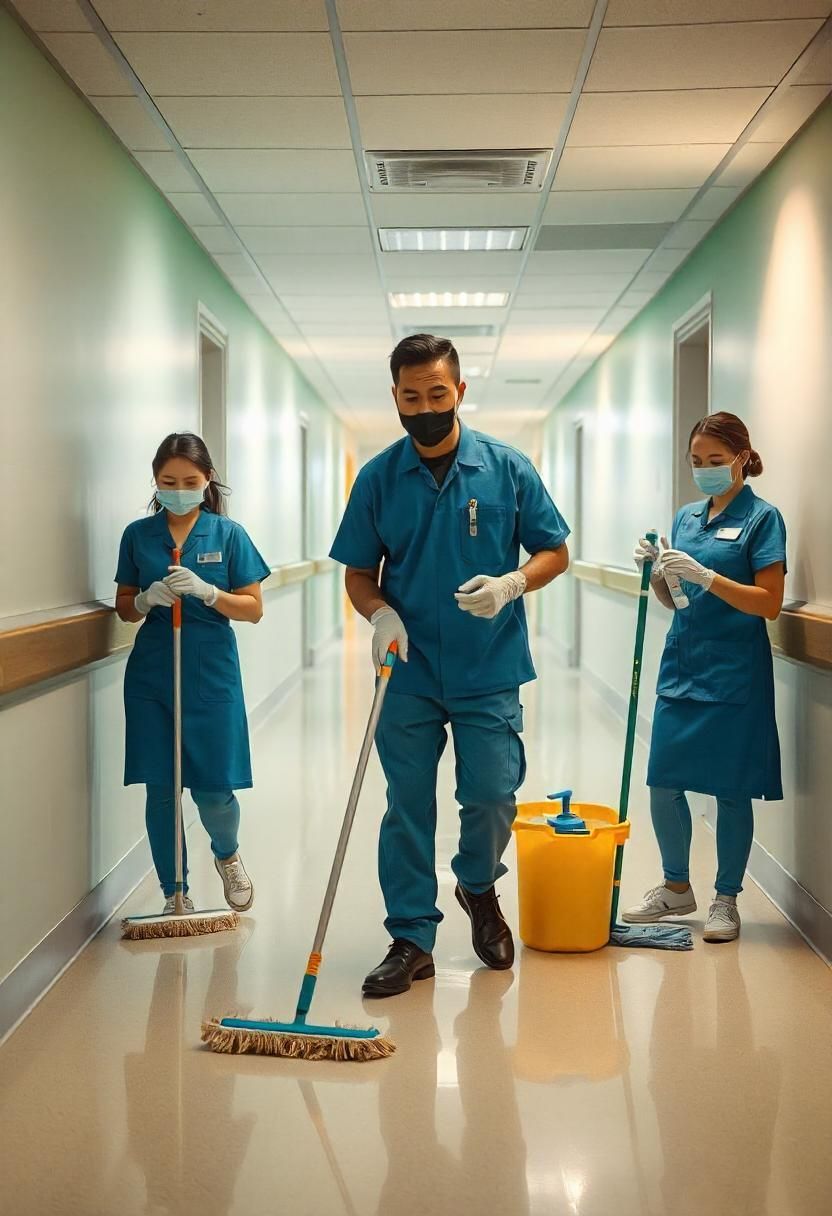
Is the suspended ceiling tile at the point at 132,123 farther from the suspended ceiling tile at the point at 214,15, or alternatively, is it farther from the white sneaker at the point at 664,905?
the white sneaker at the point at 664,905

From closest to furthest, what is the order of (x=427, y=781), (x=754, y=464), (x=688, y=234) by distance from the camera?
(x=427, y=781), (x=754, y=464), (x=688, y=234)

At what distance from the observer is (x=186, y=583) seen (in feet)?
10.8

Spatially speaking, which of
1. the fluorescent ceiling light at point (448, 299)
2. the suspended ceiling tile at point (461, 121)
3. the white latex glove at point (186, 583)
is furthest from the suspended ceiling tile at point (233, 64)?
the fluorescent ceiling light at point (448, 299)

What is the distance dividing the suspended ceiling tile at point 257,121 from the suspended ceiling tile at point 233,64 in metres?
0.06

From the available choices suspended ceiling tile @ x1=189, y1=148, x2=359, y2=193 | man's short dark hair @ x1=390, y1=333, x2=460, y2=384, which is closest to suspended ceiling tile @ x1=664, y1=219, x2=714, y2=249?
suspended ceiling tile @ x1=189, y1=148, x2=359, y2=193

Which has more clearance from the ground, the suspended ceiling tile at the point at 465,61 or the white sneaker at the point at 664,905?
the suspended ceiling tile at the point at 465,61

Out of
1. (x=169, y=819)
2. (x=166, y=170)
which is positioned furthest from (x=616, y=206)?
(x=169, y=819)

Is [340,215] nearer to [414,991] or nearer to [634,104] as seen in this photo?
[634,104]

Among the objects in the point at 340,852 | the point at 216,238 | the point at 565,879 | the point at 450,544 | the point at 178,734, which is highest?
the point at 216,238

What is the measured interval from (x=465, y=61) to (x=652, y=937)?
2.35m

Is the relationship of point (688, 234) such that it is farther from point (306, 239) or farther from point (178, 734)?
point (178, 734)

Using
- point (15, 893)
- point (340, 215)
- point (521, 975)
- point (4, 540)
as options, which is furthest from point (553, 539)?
point (340, 215)

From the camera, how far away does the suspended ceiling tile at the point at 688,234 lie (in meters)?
5.00

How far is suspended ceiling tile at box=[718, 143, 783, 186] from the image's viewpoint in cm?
399
